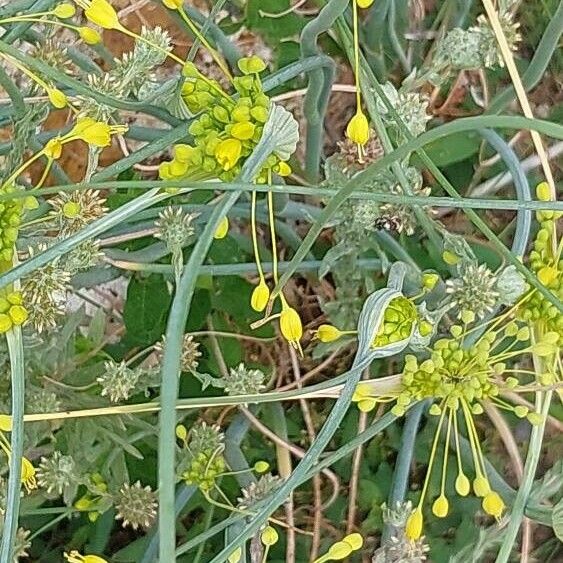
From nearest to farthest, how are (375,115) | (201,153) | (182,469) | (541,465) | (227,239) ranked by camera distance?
(201,153), (375,115), (182,469), (227,239), (541,465)


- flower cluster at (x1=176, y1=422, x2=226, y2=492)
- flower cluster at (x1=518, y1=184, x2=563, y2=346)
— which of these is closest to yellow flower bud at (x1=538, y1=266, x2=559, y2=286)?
flower cluster at (x1=518, y1=184, x2=563, y2=346)

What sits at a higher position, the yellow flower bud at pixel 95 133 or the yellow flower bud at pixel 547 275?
the yellow flower bud at pixel 95 133

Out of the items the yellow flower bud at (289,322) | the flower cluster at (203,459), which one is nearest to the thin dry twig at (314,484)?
the flower cluster at (203,459)

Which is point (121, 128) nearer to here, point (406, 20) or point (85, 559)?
point (85, 559)

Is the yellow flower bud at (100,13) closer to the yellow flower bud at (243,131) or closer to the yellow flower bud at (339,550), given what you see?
the yellow flower bud at (243,131)

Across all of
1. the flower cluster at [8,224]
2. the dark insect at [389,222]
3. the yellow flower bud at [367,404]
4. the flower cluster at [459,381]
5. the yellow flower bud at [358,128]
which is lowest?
the yellow flower bud at [367,404]

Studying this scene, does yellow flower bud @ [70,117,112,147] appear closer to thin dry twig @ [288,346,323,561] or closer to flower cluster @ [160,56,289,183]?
flower cluster @ [160,56,289,183]

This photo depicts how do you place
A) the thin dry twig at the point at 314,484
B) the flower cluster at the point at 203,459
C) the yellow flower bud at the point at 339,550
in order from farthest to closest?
the thin dry twig at the point at 314,484, the flower cluster at the point at 203,459, the yellow flower bud at the point at 339,550

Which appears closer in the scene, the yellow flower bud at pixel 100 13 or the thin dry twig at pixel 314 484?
the yellow flower bud at pixel 100 13

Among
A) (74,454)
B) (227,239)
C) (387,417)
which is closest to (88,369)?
(74,454)
